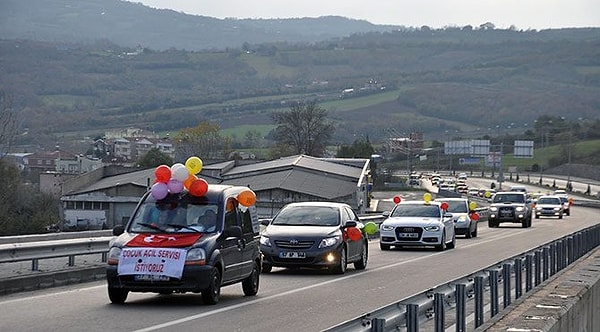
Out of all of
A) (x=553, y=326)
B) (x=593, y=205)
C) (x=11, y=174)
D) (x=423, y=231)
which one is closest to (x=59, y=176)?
(x=11, y=174)

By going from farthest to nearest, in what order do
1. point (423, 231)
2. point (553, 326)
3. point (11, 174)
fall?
point (11, 174), point (423, 231), point (553, 326)

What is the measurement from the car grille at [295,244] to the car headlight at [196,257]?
695 cm

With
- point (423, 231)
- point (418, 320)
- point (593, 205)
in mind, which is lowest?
point (593, 205)

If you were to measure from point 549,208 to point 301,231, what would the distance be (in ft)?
185

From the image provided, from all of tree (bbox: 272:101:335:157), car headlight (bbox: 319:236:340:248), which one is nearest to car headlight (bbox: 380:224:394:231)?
car headlight (bbox: 319:236:340:248)

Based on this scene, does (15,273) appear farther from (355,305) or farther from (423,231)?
(423,231)

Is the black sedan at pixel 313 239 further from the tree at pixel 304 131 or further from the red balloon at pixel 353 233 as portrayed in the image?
the tree at pixel 304 131

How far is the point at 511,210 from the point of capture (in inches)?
2447

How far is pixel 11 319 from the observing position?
15.9 meters

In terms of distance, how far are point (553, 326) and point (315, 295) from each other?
8.40 metres

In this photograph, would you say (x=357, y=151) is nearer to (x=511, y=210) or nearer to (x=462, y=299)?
(x=511, y=210)

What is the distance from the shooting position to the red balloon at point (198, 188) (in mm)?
19016

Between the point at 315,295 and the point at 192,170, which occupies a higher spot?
the point at 192,170

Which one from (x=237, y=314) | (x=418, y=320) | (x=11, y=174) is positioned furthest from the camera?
(x=11, y=174)
